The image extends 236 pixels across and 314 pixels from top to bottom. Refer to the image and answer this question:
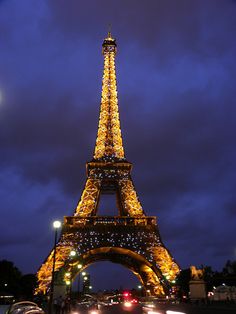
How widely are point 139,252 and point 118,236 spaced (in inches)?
161

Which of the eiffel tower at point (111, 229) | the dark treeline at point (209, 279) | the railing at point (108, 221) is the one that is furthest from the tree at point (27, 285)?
the dark treeline at point (209, 279)

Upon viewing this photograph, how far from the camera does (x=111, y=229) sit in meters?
54.0

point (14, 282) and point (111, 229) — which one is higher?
point (111, 229)

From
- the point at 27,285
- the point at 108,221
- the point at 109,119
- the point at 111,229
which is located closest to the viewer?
the point at 27,285

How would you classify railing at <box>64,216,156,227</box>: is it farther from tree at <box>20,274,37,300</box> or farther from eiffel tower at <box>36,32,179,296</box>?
tree at <box>20,274,37,300</box>

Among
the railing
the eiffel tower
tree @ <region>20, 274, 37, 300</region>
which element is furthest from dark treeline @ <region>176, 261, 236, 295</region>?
tree @ <region>20, 274, 37, 300</region>

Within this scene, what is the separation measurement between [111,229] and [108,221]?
158 cm

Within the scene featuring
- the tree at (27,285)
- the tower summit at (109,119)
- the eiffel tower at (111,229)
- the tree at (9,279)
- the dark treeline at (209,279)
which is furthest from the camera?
the tower summit at (109,119)

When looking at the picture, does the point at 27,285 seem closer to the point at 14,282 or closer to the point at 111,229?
the point at 14,282

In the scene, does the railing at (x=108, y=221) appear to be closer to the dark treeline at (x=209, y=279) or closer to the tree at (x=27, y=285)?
the dark treeline at (x=209, y=279)

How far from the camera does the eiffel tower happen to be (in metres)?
49.9

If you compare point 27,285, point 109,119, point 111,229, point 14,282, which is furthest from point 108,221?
point 109,119

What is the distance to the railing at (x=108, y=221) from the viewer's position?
54344 mm

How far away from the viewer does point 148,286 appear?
61.5 m
